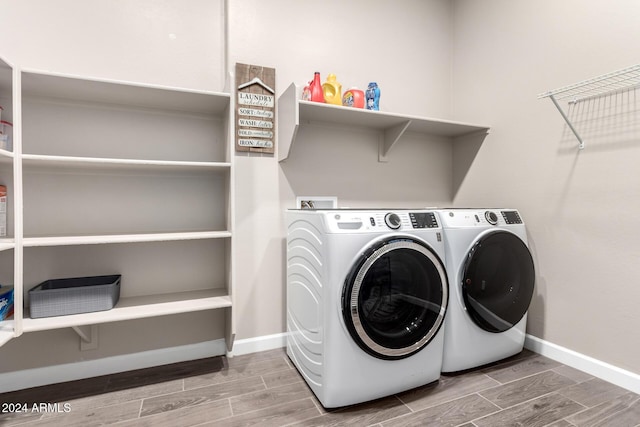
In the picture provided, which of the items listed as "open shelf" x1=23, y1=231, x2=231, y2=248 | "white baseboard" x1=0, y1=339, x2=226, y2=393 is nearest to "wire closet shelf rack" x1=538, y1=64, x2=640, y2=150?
"open shelf" x1=23, y1=231, x2=231, y2=248

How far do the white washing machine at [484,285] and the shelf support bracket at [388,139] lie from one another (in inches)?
28.4

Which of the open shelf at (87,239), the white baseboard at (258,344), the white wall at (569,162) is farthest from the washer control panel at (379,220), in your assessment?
the white baseboard at (258,344)

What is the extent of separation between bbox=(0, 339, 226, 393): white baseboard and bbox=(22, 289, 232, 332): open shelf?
0.34m

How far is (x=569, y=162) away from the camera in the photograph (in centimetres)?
189

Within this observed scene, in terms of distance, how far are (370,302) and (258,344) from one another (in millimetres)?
961

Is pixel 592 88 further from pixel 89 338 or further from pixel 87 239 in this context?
pixel 89 338

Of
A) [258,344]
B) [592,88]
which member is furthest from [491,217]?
[258,344]

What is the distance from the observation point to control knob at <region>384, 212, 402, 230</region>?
1545mm

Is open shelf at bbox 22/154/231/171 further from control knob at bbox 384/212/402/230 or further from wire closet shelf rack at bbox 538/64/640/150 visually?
wire closet shelf rack at bbox 538/64/640/150

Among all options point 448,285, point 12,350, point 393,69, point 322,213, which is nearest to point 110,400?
point 12,350

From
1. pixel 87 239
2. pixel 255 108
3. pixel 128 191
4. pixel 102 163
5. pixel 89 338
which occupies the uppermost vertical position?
pixel 255 108

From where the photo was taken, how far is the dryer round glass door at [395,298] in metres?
1.43

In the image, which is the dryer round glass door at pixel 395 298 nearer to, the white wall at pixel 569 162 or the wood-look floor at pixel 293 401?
the wood-look floor at pixel 293 401

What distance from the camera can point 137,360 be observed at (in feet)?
6.05
